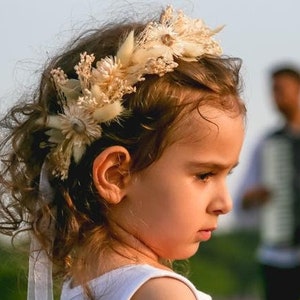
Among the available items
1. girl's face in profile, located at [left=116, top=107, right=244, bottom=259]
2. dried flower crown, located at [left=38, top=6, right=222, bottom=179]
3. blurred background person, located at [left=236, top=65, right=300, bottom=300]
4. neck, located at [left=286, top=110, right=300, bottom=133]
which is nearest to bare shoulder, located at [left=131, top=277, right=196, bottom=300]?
girl's face in profile, located at [left=116, top=107, right=244, bottom=259]

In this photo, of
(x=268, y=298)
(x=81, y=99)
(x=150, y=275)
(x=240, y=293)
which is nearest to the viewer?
(x=150, y=275)

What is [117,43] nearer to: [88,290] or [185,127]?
[185,127]

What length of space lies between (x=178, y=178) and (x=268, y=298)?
532cm

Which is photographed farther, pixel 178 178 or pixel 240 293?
pixel 240 293

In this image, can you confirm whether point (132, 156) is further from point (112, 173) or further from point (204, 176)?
point (204, 176)

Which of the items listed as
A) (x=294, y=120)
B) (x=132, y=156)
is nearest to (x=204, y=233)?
(x=132, y=156)

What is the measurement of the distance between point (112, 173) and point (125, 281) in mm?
275

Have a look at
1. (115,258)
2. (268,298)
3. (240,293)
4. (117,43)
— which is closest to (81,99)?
(117,43)

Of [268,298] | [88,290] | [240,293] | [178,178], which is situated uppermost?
[178,178]

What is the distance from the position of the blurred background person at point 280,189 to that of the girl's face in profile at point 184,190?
501cm

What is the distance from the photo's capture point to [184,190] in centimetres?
297

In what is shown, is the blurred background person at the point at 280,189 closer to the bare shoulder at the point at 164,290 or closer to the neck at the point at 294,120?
the neck at the point at 294,120

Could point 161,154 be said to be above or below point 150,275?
above

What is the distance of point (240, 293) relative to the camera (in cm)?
1262
